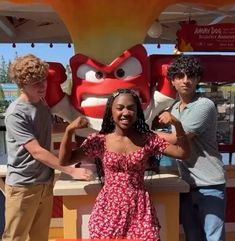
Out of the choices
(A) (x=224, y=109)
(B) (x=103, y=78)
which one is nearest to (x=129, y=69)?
(B) (x=103, y=78)

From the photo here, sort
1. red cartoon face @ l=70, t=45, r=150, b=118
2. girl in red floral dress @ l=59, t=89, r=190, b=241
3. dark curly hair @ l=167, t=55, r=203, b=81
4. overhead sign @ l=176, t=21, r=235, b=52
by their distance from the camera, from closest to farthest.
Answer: girl in red floral dress @ l=59, t=89, r=190, b=241 → dark curly hair @ l=167, t=55, r=203, b=81 → red cartoon face @ l=70, t=45, r=150, b=118 → overhead sign @ l=176, t=21, r=235, b=52

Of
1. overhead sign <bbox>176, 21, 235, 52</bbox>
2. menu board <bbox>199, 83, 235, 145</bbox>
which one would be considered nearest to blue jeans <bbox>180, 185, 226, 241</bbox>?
menu board <bbox>199, 83, 235, 145</bbox>

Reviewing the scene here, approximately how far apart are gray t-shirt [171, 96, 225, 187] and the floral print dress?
31 cm

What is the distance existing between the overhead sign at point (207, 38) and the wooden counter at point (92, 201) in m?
1.90

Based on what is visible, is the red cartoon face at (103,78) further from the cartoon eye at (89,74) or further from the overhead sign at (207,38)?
the overhead sign at (207,38)

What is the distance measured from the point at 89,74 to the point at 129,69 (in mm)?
179

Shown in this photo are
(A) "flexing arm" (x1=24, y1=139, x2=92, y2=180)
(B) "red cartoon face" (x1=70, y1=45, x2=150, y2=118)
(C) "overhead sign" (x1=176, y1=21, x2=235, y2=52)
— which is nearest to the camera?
(A) "flexing arm" (x1=24, y1=139, x2=92, y2=180)

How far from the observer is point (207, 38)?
12.1 ft

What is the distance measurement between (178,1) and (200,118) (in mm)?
751

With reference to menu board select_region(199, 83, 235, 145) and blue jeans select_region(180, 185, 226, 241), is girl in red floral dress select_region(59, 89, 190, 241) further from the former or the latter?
menu board select_region(199, 83, 235, 145)

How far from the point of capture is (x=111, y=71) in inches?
79.7

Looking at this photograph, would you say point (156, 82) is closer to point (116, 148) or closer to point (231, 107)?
point (116, 148)

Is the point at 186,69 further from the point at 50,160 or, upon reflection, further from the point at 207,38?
the point at 207,38

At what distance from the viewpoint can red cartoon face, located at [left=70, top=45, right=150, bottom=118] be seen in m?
2.01
